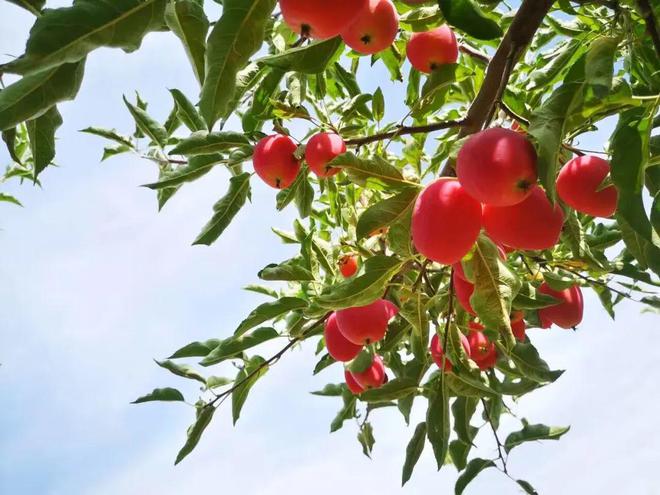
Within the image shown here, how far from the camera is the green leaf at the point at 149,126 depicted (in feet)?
9.25

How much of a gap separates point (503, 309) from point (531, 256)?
4.02 ft

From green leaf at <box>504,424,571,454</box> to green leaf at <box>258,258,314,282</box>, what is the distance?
1594 millimetres

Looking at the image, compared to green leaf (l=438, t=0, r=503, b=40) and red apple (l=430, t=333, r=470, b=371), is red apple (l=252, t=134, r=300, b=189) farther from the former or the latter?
green leaf (l=438, t=0, r=503, b=40)

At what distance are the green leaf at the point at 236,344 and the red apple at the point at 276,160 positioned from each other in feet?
2.35

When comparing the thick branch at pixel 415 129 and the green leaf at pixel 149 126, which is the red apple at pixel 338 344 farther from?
the green leaf at pixel 149 126

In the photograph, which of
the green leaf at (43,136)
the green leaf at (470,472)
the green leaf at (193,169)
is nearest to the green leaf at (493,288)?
the green leaf at (43,136)

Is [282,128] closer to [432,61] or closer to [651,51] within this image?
[432,61]

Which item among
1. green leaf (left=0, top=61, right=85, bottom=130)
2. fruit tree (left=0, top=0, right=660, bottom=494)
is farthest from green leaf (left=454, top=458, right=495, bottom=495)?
green leaf (left=0, top=61, right=85, bottom=130)

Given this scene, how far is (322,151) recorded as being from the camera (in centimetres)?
221

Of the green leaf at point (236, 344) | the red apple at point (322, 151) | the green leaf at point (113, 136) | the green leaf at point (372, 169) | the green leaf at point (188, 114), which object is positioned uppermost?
the green leaf at point (113, 136)

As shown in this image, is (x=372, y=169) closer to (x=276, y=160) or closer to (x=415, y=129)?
(x=415, y=129)

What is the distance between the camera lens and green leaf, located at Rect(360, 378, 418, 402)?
8.31 feet

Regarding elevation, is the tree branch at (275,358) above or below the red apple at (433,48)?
below

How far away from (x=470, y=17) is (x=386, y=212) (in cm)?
57
